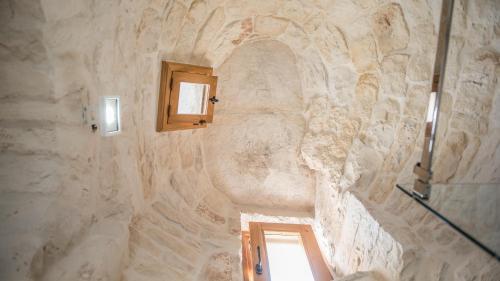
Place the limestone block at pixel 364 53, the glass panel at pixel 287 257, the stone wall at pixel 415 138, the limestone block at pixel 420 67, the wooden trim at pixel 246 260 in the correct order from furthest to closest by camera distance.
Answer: the glass panel at pixel 287 257 → the wooden trim at pixel 246 260 → the limestone block at pixel 364 53 → the limestone block at pixel 420 67 → the stone wall at pixel 415 138

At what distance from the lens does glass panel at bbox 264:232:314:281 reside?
8.37 ft

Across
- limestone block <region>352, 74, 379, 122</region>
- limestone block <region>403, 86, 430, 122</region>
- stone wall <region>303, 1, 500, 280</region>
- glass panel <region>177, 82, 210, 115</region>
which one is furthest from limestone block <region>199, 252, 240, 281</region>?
limestone block <region>403, 86, 430, 122</region>

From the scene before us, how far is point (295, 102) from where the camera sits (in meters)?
2.73

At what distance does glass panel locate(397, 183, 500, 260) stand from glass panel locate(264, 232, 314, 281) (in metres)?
1.36

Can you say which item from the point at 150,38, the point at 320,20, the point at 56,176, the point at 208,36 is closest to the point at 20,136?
the point at 56,176

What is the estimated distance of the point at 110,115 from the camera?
4.66ft

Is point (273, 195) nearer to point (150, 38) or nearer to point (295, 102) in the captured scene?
point (295, 102)

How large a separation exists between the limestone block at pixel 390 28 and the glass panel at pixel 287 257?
6.36ft

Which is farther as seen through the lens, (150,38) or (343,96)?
(343,96)

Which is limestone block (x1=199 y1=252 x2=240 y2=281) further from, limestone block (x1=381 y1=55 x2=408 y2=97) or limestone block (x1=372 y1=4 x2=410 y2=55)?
limestone block (x1=372 y1=4 x2=410 y2=55)

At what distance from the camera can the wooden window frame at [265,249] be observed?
8.10 feet

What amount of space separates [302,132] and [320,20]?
1.06 meters

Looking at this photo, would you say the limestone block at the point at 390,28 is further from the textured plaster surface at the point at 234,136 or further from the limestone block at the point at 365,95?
the limestone block at the point at 365,95

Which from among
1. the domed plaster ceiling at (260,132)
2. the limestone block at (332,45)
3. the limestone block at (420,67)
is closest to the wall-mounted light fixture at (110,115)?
the domed plaster ceiling at (260,132)
